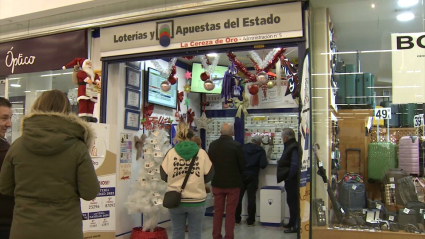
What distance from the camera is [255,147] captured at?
6812mm

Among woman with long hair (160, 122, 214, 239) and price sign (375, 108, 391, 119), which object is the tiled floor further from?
price sign (375, 108, 391, 119)

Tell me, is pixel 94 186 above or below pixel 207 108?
below

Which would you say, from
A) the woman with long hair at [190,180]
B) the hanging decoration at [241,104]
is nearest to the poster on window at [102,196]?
the woman with long hair at [190,180]

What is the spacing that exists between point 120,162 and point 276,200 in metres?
2.89

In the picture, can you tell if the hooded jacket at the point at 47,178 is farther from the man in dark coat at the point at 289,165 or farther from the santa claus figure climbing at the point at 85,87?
the man in dark coat at the point at 289,165

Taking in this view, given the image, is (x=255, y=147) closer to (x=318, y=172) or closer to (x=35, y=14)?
(x=318, y=172)

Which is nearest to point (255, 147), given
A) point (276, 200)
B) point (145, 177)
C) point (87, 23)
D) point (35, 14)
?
point (276, 200)

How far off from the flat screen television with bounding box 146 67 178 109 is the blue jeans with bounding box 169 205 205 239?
2546 millimetres

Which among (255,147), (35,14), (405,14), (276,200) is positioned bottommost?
(276,200)

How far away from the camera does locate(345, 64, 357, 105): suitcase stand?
13.7 ft

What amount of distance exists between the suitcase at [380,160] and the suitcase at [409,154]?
7cm

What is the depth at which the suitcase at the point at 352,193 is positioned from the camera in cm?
409

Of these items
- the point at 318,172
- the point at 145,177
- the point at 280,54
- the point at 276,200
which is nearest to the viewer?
the point at 318,172

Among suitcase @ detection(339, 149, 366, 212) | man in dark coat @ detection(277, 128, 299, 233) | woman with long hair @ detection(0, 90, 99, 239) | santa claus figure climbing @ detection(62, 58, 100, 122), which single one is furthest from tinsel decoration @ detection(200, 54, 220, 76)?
woman with long hair @ detection(0, 90, 99, 239)
